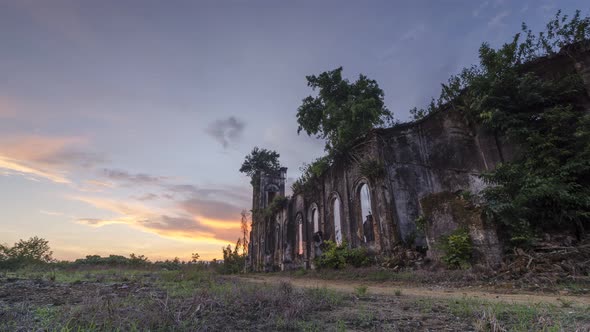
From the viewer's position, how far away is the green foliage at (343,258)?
Answer: 12.8m

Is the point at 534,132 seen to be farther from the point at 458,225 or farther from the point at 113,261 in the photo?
the point at 113,261

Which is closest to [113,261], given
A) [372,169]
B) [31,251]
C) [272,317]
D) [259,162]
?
[31,251]

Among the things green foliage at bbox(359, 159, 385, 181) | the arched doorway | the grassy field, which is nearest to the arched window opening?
the arched doorway

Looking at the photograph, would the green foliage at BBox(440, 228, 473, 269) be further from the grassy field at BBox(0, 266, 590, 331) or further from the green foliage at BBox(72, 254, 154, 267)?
the green foliage at BBox(72, 254, 154, 267)

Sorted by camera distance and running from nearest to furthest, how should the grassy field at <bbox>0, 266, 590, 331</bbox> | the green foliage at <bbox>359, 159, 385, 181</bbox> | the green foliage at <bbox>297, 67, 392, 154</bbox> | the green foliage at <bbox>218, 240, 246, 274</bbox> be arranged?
the grassy field at <bbox>0, 266, 590, 331</bbox> < the green foliage at <bbox>359, 159, 385, 181</bbox> < the green foliage at <bbox>297, 67, 392, 154</bbox> < the green foliage at <bbox>218, 240, 246, 274</bbox>

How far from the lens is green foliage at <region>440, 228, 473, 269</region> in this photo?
8177mm

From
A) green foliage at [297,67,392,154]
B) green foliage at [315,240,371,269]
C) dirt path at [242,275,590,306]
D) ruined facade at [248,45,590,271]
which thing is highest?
green foliage at [297,67,392,154]

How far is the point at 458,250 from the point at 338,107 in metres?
12.8

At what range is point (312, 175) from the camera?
18.6 m

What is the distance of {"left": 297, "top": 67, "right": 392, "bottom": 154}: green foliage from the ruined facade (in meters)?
2.96

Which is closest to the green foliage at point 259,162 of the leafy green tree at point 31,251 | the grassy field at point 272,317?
the leafy green tree at point 31,251

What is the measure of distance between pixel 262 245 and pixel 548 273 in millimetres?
21880

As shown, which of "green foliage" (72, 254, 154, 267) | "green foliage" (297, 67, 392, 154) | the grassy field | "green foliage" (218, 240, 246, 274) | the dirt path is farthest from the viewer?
"green foliage" (72, 254, 154, 267)

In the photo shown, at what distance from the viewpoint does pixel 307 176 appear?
61.9 feet
